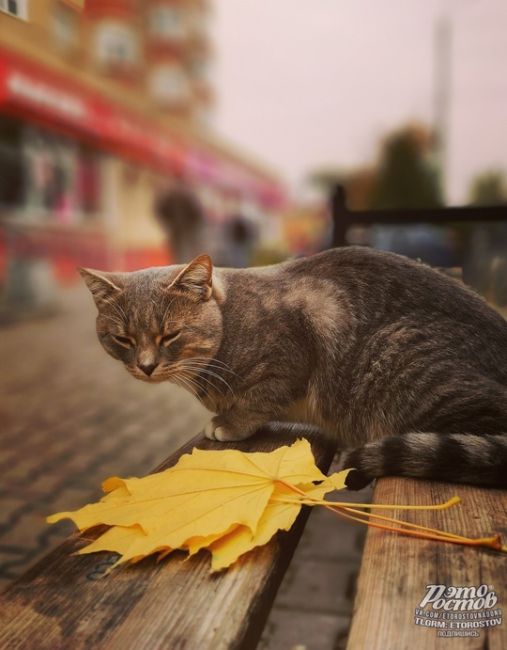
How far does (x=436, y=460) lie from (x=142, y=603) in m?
0.54

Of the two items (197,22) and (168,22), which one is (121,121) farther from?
(197,22)

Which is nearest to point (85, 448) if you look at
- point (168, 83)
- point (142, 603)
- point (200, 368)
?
point (168, 83)

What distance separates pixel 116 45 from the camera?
2342 mm

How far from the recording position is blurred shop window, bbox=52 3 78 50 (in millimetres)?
1413

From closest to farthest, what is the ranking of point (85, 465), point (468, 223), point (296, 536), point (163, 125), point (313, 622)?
point (296, 536) < point (468, 223) < point (313, 622) < point (163, 125) < point (85, 465)

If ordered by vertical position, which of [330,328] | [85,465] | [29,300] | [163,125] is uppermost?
[163,125]

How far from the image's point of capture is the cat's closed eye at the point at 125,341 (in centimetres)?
130

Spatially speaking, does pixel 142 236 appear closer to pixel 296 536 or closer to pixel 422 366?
pixel 422 366

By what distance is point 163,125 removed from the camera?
2.77m

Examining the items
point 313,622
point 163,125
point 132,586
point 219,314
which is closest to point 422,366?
point 219,314

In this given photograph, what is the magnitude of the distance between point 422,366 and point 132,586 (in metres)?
0.72

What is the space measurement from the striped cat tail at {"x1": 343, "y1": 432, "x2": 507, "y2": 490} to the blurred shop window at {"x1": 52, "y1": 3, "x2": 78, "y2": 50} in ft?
3.51

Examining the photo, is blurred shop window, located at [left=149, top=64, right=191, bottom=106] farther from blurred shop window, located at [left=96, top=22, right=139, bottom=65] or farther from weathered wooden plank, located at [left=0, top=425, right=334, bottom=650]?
weathered wooden plank, located at [left=0, top=425, right=334, bottom=650]

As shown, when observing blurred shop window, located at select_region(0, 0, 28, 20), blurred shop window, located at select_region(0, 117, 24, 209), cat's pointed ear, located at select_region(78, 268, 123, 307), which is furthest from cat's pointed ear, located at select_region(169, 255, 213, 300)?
blurred shop window, located at select_region(0, 117, 24, 209)
